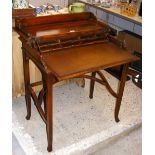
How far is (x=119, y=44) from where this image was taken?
160cm

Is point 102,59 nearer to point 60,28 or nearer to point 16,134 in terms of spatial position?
point 60,28

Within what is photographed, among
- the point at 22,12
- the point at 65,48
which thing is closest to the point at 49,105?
the point at 65,48

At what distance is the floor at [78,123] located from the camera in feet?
5.78

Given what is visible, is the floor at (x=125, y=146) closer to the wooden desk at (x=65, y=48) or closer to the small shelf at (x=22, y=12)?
the wooden desk at (x=65, y=48)

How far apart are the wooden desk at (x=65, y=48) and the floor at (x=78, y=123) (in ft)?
0.54

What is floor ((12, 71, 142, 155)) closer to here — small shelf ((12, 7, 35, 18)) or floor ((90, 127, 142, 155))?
floor ((90, 127, 142, 155))

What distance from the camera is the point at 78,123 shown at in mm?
1989

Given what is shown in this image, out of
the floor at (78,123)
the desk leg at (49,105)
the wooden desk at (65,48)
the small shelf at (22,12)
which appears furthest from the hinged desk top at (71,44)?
the floor at (78,123)

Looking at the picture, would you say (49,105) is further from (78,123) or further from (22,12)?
(22,12)

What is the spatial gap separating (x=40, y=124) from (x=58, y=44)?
76cm

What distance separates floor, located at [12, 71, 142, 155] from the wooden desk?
0.16 m

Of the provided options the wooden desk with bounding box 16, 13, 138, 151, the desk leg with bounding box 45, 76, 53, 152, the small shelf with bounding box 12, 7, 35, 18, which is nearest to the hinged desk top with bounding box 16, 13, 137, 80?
the wooden desk with bounding box 16, 13, 138, 151

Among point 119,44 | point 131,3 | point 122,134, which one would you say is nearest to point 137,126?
point 122,134

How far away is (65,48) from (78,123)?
0.75 metres
